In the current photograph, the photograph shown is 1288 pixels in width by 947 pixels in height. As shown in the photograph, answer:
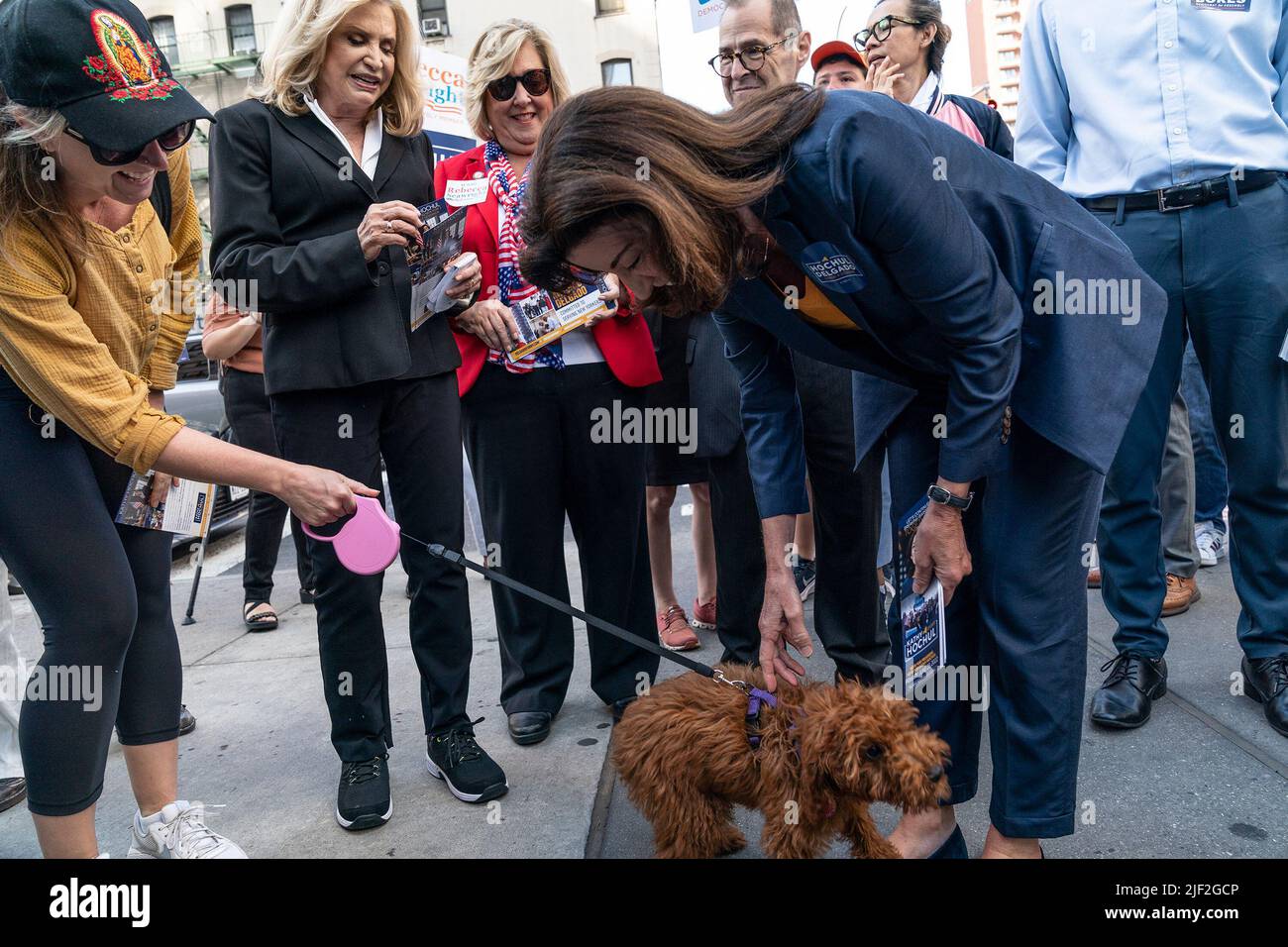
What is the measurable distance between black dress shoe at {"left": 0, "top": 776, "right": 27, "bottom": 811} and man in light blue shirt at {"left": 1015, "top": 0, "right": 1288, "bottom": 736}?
10.6ft

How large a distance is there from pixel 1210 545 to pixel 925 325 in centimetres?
357

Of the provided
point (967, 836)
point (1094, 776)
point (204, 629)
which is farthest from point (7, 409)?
point (204, 629)

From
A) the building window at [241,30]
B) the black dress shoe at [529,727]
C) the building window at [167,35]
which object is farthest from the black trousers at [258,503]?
the building window at [167,35]

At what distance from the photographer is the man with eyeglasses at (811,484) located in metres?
3.13

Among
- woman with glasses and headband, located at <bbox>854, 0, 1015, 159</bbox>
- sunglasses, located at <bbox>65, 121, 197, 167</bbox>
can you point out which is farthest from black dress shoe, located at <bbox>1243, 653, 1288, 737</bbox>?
sunglasses, located at <bbox>65, 121, 197, 167</bbox>

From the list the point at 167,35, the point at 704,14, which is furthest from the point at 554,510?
the point at 167,35

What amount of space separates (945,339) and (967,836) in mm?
1334

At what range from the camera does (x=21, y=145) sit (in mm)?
1891

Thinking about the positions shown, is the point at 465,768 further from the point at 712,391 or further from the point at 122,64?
the point at 122,64

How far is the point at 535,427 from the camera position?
10.3ft

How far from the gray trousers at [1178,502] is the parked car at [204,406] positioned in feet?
19.2

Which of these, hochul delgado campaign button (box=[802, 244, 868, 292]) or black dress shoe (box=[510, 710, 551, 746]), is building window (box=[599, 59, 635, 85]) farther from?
hochul delgado campaign button (box=[802, 244, 868, 292])

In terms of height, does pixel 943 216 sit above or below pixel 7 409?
above
